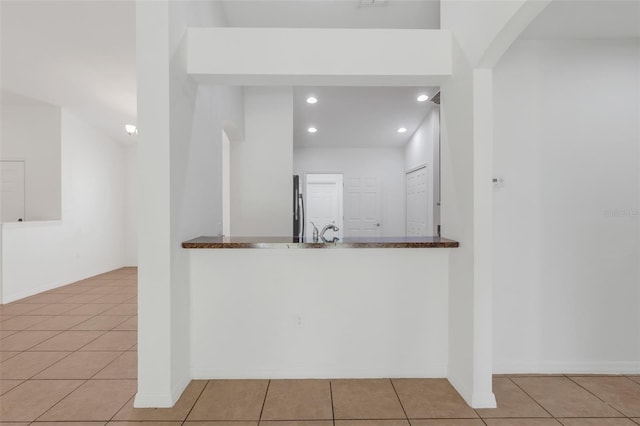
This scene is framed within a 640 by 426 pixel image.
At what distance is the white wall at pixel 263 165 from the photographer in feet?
15.0

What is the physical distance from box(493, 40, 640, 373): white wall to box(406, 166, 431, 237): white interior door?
3033mm

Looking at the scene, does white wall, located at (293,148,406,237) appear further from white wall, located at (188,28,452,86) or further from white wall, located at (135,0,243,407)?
white wall, located at (135,0,243,407)

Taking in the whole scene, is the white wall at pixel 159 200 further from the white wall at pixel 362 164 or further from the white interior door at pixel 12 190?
the white wall at pixel 362 164

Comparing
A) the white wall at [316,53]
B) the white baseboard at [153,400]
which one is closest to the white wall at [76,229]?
the white baseboard at [153,400]

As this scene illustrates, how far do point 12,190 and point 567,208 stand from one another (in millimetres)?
7129

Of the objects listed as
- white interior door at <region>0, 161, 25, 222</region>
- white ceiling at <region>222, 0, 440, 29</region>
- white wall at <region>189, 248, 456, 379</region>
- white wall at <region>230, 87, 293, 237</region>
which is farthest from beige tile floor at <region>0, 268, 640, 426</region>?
white ceiling at <region>222, 0, 440, 29</region>

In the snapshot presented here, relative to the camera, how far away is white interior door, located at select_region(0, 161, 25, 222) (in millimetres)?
4922

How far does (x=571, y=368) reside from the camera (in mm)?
2467

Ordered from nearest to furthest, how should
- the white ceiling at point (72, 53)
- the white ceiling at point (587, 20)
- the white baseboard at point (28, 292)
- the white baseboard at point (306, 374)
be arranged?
the white ceiling at point (587, 20) < the white baseboard at point (306, 374) < the white ceiling at point (72, 53) < the white baseboard at point (28, 292)

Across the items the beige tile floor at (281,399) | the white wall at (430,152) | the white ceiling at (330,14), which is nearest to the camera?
the beige tile floor at (281,399)

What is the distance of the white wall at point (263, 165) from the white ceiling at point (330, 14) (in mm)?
1201

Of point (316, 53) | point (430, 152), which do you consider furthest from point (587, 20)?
point (430, 152)

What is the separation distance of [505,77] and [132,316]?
14.3 ft

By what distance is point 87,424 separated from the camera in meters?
→ 1.85
